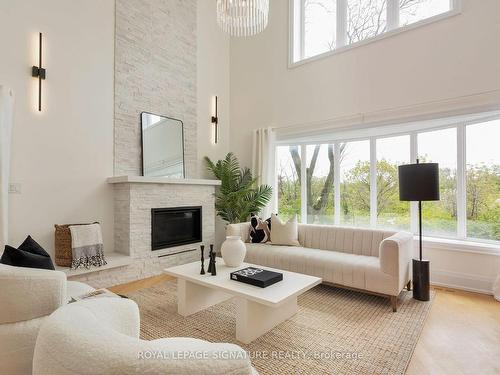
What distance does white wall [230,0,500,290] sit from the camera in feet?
10.6

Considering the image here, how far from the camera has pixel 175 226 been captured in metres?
4.31

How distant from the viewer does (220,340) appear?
7.18 feet

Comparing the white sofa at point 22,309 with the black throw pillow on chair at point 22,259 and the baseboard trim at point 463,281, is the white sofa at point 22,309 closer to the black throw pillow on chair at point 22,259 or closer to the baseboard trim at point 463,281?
the black throw pillow on chair at point 22,259

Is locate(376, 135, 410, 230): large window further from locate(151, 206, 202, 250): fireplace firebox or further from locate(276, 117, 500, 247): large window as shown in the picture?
locate(151, 206, 202, 250): fireplace firebox

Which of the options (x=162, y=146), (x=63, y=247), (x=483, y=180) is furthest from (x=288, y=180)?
(x=63, y=247)

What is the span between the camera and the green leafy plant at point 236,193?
476 centimetres

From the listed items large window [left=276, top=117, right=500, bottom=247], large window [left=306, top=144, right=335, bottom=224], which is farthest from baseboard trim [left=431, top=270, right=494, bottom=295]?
large window [left=306, top=144, right=335, bottom=224]

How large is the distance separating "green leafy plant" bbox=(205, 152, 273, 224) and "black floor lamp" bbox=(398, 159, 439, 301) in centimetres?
222

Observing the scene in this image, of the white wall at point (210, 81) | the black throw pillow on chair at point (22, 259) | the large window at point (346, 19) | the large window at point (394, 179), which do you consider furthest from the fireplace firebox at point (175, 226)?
the large window at point (346, 19)

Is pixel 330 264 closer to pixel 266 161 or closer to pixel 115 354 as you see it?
pixel 266 161

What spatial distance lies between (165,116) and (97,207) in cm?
171

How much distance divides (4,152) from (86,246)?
1256 mm

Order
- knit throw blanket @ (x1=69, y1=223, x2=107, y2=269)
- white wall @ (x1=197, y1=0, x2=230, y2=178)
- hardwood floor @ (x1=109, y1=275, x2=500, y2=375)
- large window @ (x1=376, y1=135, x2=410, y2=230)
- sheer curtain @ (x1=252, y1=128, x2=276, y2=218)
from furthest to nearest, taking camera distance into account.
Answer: white wall @ (x1=197, y1=0, x2=230, y2=178) < sheer curtain @ (x1=252, y1=128, x2=276, y2=218) < large window @ (x1=376, y1=135, x2=410, y2=230) < knit throw blanket @ (x1=69, y1=223, x2=107, y2=269) < hardwood floor @ (x1=109, y1=275, x2=500, y2=375)

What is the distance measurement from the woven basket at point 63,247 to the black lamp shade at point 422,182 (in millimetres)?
3725
